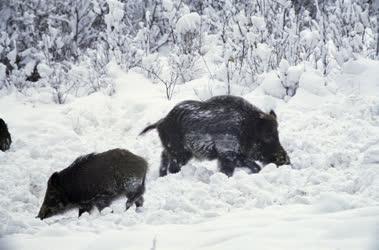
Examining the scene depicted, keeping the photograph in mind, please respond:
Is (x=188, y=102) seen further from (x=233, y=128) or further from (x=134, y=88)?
(x=134, y=88)

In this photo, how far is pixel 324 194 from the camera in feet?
13.0

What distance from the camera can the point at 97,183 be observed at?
224 inches

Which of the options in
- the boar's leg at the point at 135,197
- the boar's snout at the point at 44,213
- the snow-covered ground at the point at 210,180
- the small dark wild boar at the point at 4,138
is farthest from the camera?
the small dark wild boar at the point at 4,138

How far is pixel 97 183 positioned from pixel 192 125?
1.43 metres

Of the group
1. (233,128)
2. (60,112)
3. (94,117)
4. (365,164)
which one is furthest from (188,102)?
(60,112)

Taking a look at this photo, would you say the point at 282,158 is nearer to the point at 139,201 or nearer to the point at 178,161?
the point at 178,161

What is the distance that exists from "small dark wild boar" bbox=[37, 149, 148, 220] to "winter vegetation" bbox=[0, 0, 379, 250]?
0.09 feet

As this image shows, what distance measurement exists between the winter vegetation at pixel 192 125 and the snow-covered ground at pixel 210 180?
0.02 metres

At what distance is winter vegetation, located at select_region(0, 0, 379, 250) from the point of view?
3732 millimetres

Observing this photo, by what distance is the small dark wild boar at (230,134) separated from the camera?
6.25 metres

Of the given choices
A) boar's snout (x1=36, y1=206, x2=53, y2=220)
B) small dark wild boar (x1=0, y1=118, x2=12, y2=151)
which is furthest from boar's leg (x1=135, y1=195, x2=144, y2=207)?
small dark wild boar (x1=0, y1=118, x2=12, y2=151)

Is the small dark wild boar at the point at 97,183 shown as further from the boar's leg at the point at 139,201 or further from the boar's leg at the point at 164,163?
the boar's leg at the point at 164,163

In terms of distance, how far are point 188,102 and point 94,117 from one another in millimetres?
2989

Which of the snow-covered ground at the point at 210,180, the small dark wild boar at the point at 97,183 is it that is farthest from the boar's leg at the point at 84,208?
the snow-covered ground at the point at 210,180
